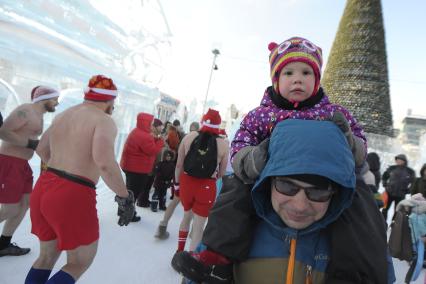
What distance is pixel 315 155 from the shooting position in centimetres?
83

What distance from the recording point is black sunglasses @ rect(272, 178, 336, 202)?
A: 920mm

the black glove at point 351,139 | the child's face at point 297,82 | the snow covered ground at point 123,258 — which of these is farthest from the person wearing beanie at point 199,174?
the black glove at point 351,139

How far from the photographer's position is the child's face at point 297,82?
4.10 ft

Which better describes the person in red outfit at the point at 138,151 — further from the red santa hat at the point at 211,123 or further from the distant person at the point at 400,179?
the distant person at the point at 400,179

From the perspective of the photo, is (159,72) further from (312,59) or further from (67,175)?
(312,59)

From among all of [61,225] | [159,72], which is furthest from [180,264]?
[159,72]

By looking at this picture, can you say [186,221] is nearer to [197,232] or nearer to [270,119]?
[197,232]

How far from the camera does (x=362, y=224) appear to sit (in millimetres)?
938

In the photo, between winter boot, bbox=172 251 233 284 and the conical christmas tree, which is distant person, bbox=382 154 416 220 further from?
the conical christmas tree

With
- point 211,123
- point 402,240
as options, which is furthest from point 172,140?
point 402,240

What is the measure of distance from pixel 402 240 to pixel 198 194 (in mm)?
2226

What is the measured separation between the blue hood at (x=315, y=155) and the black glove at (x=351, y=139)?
7cm

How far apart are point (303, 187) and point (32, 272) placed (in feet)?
6.60

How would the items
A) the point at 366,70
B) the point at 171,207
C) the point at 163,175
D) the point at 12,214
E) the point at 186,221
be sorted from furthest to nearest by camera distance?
the point at 366,70 < the point at 163,175 < the point at 171,207 < the point at 186,221 < the point at 12,214
